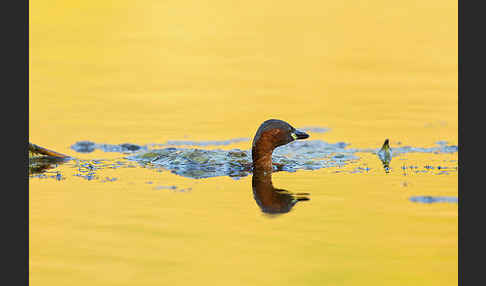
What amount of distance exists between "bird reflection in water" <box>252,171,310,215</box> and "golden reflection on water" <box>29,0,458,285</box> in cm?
13

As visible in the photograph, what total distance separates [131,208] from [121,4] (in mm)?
18326

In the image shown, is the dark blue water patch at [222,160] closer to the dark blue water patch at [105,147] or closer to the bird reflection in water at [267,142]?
the bird reflection in water at [267,142]

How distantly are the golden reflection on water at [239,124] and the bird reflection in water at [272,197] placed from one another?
13cm

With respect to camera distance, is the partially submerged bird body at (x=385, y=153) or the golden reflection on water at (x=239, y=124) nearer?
the golden reflection on water at (x=239, y=124)

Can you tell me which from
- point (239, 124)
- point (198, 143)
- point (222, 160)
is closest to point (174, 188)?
point (222, 160)

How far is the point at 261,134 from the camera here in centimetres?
976

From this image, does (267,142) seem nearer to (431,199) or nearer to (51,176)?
(431,199)

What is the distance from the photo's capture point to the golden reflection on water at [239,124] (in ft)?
20.3

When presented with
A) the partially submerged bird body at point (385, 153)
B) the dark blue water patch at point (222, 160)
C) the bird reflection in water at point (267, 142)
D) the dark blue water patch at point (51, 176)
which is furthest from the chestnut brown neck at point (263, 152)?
the dark blue water patch at point (51, 176)

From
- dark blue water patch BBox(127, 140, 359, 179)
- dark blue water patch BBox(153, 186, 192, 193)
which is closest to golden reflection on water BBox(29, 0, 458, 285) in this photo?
dark blue water patch BBox(153, 186, 192, 193)

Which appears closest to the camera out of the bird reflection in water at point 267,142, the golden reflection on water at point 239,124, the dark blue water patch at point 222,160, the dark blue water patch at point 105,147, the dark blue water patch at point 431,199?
the golden reflection on water at point 239,124

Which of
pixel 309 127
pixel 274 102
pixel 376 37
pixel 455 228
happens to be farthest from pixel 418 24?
pixel 455 228

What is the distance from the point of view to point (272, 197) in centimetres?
835

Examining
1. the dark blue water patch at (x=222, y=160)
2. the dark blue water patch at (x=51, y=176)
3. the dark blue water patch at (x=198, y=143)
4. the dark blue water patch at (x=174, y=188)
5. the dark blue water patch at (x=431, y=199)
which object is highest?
the dark blue water patch at (x=198, y=143)
